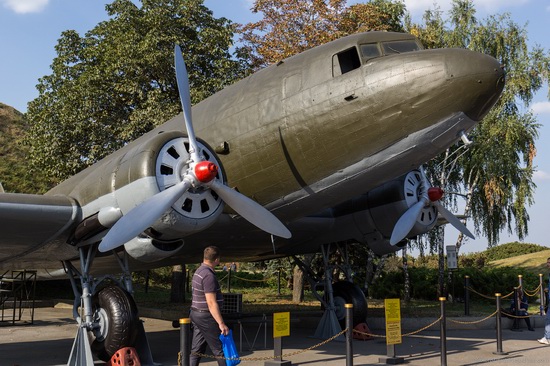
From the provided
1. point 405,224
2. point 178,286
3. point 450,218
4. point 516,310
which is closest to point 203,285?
point 405,224

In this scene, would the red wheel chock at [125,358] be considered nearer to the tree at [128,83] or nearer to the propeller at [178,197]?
the propeller at [178,197]

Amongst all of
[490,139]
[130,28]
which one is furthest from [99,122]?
[490,139]

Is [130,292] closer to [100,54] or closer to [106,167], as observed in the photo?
[106,167]

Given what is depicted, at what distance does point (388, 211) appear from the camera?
1208 centimetres

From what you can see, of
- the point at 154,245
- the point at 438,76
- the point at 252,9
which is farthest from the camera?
the point at 252,9

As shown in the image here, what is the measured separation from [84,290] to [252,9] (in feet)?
61.9

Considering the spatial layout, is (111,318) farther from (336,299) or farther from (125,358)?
(336,299)

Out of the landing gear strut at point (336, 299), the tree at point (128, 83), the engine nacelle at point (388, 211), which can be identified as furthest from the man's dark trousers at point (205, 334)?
the tree at point (128, 83)

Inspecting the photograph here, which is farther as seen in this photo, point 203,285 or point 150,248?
point 150,248

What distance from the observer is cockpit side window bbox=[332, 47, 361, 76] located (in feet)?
28.9

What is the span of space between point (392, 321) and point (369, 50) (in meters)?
4.58

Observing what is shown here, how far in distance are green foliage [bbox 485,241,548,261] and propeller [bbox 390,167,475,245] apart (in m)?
39.2

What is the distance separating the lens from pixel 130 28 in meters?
23.6

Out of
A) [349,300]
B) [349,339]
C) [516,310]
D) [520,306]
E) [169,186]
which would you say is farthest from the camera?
[520,306]
